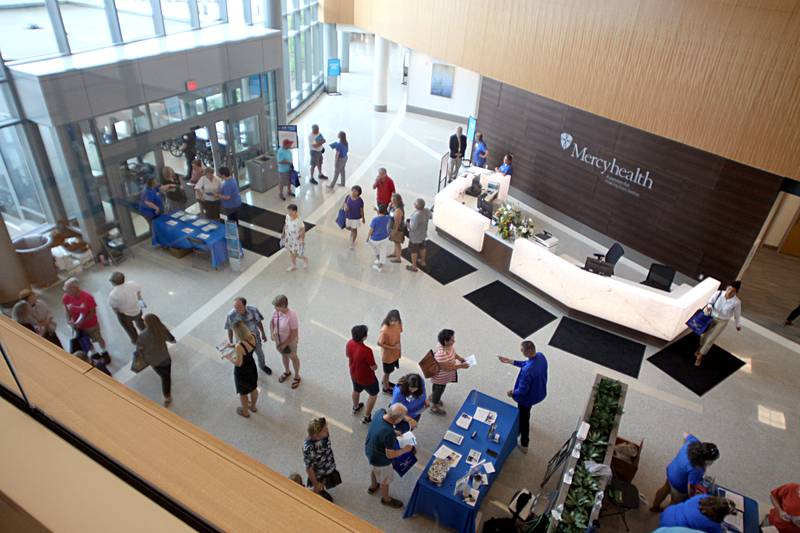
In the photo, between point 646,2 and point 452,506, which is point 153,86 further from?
point 452,506

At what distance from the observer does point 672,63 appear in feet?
21.4

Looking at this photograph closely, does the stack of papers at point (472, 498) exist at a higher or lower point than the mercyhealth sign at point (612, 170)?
lower

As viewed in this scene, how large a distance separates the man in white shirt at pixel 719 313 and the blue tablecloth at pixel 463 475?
4.02 metres

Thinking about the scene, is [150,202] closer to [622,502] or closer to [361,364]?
[361,364]

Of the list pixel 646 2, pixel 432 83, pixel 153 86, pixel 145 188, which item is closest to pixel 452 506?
pixel 646 2

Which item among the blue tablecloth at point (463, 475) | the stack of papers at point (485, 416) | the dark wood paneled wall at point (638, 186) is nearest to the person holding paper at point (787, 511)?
the blue tablecloth at point (463, 475)

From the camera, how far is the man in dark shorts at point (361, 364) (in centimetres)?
602

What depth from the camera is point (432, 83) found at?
19469mm

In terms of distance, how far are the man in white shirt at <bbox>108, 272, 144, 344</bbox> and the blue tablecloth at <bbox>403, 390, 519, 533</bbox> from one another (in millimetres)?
4499

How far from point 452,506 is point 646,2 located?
6581mm

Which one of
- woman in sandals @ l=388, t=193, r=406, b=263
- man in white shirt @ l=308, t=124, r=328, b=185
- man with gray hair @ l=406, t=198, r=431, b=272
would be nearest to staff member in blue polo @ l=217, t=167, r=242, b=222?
man in white shirt @ l=308, t=124, r=328, b=185

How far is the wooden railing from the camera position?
3.77 ft

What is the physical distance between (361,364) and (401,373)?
1.51 m

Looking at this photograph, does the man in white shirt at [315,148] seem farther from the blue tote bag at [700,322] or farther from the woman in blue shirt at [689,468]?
the woman in blue shirt at [689,468]
